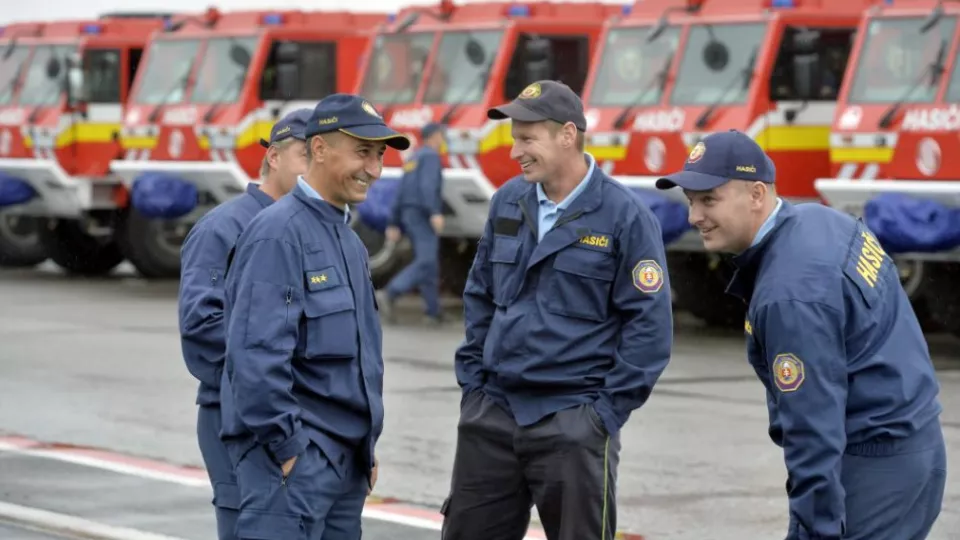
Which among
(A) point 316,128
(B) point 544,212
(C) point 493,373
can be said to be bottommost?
(C) point 493,373

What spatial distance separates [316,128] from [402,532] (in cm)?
312

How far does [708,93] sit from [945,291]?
2.66m

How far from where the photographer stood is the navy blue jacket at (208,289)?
606 centimetres

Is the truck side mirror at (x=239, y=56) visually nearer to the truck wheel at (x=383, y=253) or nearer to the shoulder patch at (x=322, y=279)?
the truck wheel at (x=383, y=253)

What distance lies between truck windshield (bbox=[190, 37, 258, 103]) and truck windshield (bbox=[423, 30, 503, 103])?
9.14ft

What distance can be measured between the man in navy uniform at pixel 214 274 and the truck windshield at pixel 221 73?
14.2 m

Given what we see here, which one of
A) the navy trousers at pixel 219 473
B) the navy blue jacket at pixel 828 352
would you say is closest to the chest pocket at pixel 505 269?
the navy trousers at pixel 219 473

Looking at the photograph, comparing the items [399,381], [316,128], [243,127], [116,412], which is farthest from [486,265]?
[243,127]

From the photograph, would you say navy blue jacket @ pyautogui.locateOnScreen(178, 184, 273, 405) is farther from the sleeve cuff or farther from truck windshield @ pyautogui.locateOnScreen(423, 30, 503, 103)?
truck windshield @ pyautogui.locateOnScreen(423, 30, 503, 103)

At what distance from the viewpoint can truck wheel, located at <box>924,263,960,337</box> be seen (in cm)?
1433

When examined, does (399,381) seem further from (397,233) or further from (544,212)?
(544,212)

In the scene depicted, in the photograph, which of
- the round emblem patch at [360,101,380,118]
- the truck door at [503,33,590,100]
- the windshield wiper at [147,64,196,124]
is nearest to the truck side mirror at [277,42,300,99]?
the windshield wiper at [147,64,196,124]

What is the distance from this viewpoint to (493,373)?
5910mm

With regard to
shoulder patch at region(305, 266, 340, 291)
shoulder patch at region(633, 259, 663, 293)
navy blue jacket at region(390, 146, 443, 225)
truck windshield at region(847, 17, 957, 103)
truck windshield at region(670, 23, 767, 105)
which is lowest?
navy blue jacket at region(390, 146, 443, 225)
